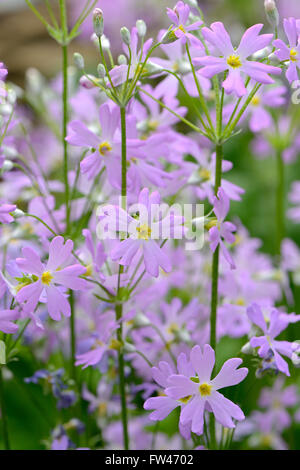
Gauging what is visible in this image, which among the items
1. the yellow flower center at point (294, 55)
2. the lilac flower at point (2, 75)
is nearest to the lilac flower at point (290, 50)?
the yellow flower center at point (294, 55)

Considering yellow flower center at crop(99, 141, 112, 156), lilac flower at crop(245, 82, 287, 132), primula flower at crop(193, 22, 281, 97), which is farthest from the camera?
lilac flower at crop(245, 82, 287, 132)

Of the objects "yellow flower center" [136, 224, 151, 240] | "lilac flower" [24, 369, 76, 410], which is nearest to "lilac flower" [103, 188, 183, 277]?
"yellow flower center" [136, 224, 151, 240]

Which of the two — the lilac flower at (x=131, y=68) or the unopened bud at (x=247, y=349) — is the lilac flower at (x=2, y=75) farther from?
the unopened bud at (x=247, y=349)

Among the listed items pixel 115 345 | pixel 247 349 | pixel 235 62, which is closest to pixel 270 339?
pixel 247 349

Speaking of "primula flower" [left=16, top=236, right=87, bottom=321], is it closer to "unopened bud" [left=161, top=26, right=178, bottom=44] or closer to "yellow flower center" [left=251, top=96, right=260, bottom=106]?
"unopened bud" [left=161, top=26, right=178, bottom=44]

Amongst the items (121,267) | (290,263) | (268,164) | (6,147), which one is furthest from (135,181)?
(268,164)

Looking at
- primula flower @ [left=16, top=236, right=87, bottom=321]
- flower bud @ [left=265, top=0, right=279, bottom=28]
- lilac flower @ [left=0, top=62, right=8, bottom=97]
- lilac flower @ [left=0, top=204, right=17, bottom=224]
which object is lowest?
primula flower @ [left=16, top=236, right=87, bottom=321]

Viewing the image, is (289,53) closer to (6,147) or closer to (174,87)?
(174,87)

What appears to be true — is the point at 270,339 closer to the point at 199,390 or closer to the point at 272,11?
the point at 199,390
